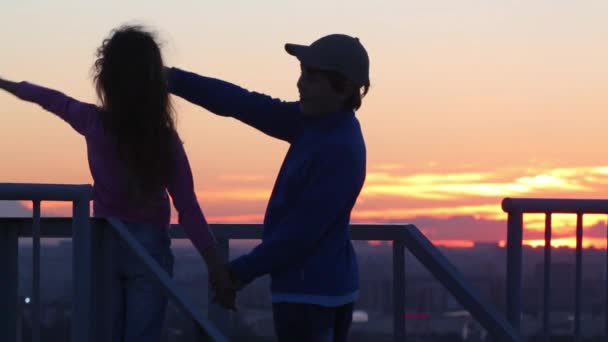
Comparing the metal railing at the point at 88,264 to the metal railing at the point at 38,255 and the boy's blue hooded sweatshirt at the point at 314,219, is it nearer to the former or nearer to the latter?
the metal railing at the point at 38,255

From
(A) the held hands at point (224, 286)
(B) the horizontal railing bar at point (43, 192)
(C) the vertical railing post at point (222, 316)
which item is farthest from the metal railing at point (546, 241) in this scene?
(B) the horizontal railing bar at point (43, 192)

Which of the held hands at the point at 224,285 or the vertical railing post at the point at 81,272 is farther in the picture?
the vertical railing post at the point at 81,272

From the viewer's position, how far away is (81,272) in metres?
5.34

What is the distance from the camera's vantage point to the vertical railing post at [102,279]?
5477mm

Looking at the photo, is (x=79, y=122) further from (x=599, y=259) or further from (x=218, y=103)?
(x=599, y=259)

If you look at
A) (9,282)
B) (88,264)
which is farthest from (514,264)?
(9,282)

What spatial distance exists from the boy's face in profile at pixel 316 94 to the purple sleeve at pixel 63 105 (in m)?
1.14

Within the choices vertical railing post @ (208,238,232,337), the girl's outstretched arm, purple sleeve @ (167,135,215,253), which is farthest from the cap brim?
vertical railing post @ (208,238,232,337)

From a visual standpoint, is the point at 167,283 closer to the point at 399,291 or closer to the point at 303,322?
the point at 303,322

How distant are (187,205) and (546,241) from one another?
2.01 m

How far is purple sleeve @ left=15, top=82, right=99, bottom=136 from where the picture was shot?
5.70 metres

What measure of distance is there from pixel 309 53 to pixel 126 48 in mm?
1026

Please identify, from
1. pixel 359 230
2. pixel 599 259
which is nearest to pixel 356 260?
pixel 359 230

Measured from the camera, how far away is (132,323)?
18.6 feet
